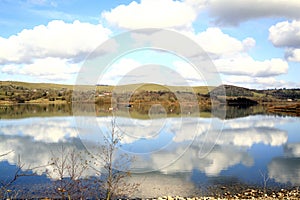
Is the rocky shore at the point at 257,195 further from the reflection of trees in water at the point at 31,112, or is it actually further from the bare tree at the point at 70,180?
the reflection of trees in water at the point at 31,112

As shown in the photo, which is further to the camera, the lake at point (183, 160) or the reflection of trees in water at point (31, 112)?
the reflection of trees in water at point (31, 112)

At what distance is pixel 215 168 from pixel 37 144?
41.9ft

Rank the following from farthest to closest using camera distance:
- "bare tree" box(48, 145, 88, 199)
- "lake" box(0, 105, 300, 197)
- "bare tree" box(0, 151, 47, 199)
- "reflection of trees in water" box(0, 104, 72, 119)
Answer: "reflection of trees in water" box(0, 104, 72, 119) < "lake" box(0, 105, 300, 197) < "bare tree" box(48, 145, 88, 199) < "bare tree" box(0, 151, 47, 199)

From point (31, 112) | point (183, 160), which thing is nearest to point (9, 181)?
point (183, 160)

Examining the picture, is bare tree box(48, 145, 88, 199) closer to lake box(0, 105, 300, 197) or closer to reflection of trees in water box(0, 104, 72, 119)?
lake box(0, 105, 300, 197)

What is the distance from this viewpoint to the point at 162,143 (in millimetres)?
19938

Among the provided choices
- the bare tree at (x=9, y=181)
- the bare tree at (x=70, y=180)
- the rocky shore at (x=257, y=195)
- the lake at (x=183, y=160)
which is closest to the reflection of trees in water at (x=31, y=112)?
the lake at (x=183, y=160)

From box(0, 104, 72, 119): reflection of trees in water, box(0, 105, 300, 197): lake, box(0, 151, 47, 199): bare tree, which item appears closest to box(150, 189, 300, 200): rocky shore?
box(0, 105, 300, 197): lake

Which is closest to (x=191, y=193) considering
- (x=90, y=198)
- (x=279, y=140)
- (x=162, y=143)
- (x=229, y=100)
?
(x=90, y=198)

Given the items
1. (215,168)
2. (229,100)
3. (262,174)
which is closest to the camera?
(262,174)

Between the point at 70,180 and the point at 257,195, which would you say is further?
the point at 257,195

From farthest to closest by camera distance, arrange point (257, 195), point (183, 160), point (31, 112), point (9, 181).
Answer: point (31, 112), point (183, 160), point (9, 181), point (257, 195)

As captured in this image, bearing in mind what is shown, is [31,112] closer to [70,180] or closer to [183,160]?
[183,160]

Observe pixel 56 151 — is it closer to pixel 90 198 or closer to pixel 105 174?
pixel 105 174
